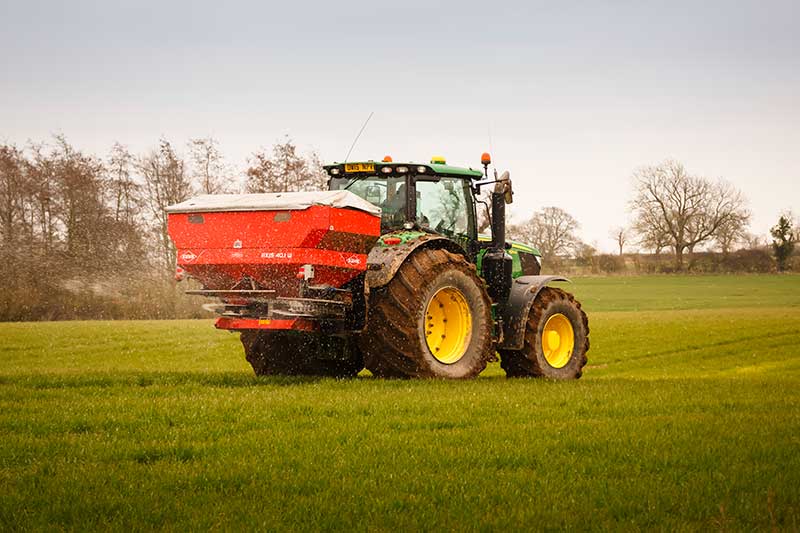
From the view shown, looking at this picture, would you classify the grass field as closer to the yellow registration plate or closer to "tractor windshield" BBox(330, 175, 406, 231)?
"tractor windshield" BBox(330, 175, 406, 231)

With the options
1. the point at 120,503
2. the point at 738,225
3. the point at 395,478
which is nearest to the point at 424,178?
the point at 395,478

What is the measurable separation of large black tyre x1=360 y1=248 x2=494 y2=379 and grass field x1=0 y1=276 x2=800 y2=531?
40 centimetres


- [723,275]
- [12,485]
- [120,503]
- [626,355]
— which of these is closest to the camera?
[120,503]

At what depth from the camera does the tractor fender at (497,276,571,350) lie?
1242cm

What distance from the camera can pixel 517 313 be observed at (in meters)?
12.5

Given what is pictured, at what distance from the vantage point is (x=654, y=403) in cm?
886

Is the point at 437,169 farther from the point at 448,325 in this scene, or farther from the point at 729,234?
the point at 729,234

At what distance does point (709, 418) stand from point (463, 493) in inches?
138

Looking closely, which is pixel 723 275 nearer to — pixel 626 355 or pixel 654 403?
pixel 626 355

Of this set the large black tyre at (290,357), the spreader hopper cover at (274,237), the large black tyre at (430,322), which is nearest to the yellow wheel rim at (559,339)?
the large black tyre at (430,322)

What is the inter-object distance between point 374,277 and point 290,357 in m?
2.54

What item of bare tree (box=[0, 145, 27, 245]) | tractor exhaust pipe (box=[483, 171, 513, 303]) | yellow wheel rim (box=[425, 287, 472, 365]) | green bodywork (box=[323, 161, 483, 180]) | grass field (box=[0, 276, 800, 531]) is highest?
bare tree (box=[0, 145, 27, 245])

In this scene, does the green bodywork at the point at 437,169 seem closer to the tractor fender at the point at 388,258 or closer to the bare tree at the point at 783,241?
the tractor fender at the point at 388,258

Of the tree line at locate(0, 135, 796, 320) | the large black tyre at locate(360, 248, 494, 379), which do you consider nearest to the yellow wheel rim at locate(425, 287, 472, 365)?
the large black tyre at locate(360, 248, 494, 379)
